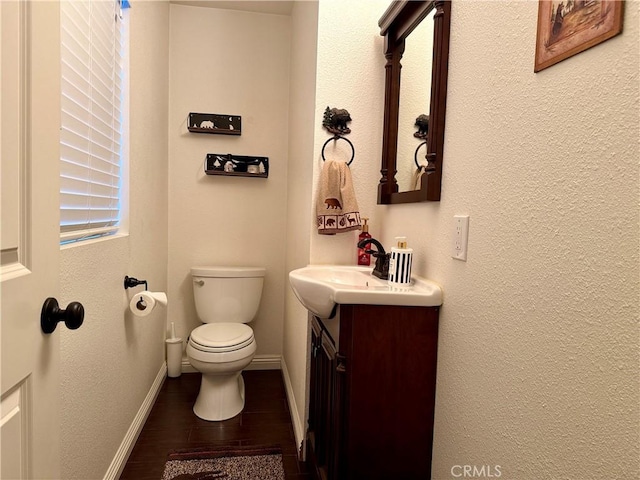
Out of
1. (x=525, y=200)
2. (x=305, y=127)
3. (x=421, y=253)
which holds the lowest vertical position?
(x=421, y=253)

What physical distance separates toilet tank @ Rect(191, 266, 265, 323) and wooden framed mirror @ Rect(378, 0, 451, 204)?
4.20 feet

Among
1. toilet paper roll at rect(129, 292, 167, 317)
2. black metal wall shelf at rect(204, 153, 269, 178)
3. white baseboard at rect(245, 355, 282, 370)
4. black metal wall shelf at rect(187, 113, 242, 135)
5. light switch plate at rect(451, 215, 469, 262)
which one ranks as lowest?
white baseboard at rect(245, 355, 282, 370)

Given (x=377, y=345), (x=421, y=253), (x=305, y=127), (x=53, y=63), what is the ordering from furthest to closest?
(x=305, y=127) < (x=421, y=253) < (x=377, y=345) < (x=53, y=63)

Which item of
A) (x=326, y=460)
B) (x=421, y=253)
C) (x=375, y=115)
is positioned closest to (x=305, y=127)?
(x=375, y=115)

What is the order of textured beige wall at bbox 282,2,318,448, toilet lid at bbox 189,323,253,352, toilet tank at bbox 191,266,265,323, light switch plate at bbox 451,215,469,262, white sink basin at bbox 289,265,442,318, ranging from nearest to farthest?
light switch plate at bbox 451,215,469,262
white sink basin at bbox 289,265,442,318
textured beige wall at bbox 282,2,318,448
toilet lid at bbox 189,323,253,352
toilet tank at bbox 191,266,265,323

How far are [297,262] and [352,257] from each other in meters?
0.47

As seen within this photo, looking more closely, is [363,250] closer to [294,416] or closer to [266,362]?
[294,416]

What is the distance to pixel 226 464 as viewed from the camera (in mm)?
1803

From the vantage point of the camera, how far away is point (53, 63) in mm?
702

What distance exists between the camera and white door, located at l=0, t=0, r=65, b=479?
59cm

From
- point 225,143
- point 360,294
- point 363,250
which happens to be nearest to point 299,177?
point 363,250

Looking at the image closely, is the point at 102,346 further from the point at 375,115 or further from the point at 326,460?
the point at 375,115

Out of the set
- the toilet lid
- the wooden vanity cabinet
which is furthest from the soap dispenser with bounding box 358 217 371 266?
the toilet lid

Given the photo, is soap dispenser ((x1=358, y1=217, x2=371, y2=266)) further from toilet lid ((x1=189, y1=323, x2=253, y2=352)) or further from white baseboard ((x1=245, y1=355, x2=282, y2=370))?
white baseboard ((x1=245, y1=355, x2=282, y2=370))
